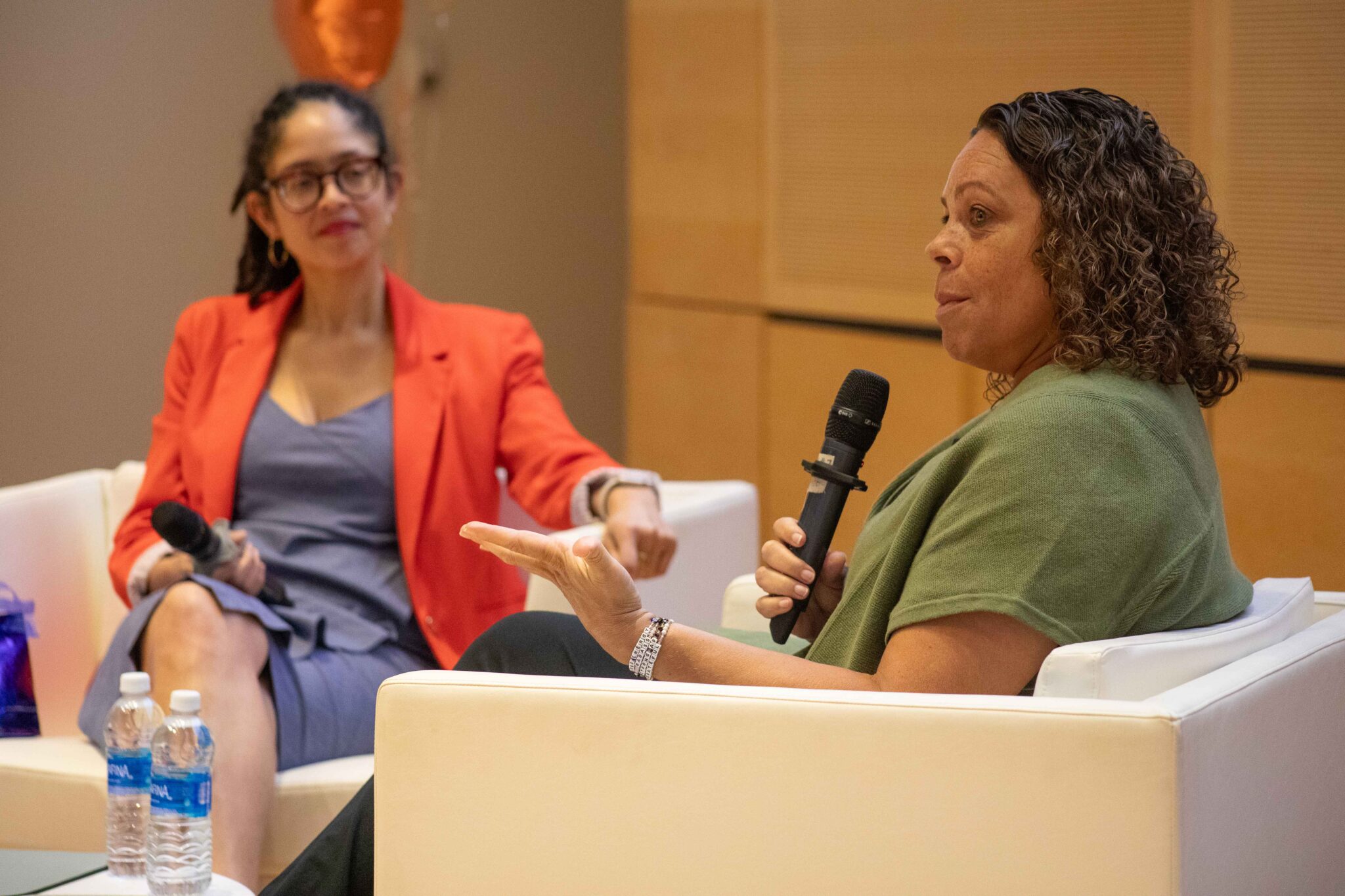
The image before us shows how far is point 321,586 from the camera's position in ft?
8.59

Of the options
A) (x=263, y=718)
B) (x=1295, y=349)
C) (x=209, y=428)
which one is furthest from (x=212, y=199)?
(x=1295, y=349)

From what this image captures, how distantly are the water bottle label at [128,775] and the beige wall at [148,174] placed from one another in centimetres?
220

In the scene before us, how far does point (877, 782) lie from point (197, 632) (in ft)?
4.03

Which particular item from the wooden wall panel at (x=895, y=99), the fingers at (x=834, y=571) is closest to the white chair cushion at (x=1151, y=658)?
the fingers at (x=834, y=571)

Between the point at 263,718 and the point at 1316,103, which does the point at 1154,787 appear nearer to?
the point at 263,718

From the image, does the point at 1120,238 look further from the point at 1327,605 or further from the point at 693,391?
the point at 693,391

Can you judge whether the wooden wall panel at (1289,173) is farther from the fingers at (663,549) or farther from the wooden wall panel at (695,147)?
the wooden wall panel at (695,147)

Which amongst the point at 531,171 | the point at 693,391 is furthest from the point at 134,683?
the point at 531,171

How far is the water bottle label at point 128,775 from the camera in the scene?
2188 mm

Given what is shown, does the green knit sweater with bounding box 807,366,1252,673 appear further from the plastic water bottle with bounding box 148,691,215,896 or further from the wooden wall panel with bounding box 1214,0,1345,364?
the wooden wall panel with bounding box 1214,0,1345,364

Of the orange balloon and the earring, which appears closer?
the earring

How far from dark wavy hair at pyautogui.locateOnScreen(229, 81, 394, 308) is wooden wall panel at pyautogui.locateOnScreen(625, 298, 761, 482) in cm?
174

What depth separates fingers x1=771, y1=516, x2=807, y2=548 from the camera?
1.74m

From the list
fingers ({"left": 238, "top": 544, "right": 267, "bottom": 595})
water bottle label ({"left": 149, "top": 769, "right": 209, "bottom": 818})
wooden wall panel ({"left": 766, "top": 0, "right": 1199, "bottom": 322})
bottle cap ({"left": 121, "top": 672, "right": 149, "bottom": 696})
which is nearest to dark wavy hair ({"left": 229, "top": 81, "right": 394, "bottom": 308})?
fingers ({"left": 238, "top": 544, "right": 267, "bottom": 595})
